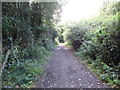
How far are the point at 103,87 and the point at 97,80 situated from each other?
54 centimetres

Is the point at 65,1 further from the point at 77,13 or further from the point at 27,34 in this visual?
the point at 27,34

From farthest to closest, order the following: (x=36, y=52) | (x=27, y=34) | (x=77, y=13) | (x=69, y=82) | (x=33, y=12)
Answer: (x=77, y=13) < (x=33, y=12) < (x=36, y=52) < (x=27, y=34) < (x=69, y=82)

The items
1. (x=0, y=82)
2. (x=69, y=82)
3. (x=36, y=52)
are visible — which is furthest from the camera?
(x=36, y=52)

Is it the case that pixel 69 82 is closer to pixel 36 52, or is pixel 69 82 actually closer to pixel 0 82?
pixel 0 82

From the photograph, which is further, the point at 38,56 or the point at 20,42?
the point at 38,56

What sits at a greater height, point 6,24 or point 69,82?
point 6,24

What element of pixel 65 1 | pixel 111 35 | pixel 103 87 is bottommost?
pixel 103 87

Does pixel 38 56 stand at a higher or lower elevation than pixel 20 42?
lower

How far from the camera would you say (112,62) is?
450cm

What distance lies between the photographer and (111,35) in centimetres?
427

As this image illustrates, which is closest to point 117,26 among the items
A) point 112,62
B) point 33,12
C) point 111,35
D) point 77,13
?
point 111,35

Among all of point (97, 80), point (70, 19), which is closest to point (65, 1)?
point (70, 19)

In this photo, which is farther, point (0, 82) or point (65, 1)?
point (65, 1)

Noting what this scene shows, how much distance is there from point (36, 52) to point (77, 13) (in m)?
6.58
